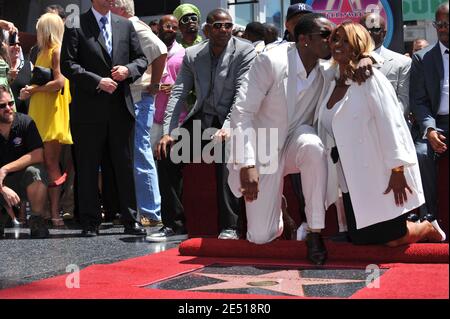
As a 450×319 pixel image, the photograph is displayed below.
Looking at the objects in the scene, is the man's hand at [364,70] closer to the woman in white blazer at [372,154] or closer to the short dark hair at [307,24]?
the woman in white blazer at [372,154]

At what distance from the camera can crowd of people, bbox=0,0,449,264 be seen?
4.52 m

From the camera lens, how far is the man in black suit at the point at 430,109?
5152 mm

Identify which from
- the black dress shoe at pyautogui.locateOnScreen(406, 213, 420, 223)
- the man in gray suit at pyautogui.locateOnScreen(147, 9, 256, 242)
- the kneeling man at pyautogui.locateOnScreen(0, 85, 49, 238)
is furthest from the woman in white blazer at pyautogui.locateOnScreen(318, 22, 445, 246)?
the kneeling man at pyautogui.locateOnScreen(0, 85, 49, 238)

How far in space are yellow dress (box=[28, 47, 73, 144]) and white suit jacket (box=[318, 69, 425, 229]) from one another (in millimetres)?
3444

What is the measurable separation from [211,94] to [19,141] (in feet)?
5.25

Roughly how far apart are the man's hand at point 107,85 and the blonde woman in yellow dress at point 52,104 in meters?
1.15

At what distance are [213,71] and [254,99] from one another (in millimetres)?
1197

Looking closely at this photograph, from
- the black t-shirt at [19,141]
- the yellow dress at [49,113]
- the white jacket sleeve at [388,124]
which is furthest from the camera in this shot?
the yellow dress at [49,113]

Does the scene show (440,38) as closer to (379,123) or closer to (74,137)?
(379,123)

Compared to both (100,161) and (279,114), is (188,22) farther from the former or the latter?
(279,114)

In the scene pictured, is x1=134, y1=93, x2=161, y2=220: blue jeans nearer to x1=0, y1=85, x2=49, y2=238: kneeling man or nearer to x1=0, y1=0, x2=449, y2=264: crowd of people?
x1=0, y1=0, x2=449, y2=264: crowd of people

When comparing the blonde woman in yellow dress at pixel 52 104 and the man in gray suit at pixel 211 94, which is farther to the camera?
the blonde woman in yellow dress at pixel 52 104

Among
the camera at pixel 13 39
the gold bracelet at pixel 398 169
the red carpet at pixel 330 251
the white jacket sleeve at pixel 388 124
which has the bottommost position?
the red carpet at pixel 330 251

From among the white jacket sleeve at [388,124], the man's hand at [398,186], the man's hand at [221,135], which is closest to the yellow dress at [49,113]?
the man's hand at [221,135]
